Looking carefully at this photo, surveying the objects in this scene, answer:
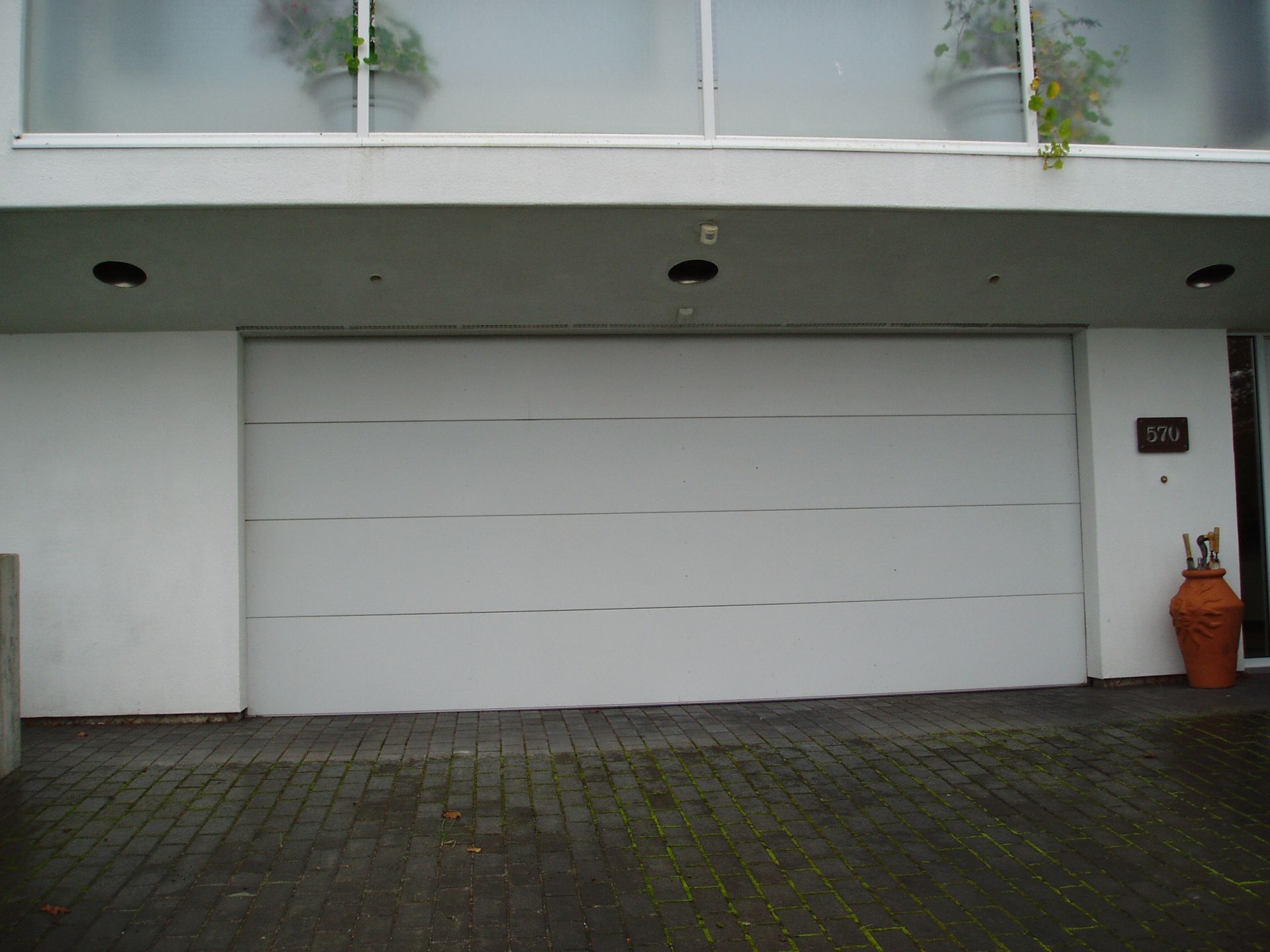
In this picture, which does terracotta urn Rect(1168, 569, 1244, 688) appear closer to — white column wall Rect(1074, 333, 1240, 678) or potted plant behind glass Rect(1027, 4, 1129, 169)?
white column wall Rect(1074, 333, 1240, 678)

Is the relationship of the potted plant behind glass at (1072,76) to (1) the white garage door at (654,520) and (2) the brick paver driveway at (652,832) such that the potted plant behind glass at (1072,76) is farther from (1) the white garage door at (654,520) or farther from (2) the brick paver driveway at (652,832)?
(2) the brick paver driveway at (652,832)

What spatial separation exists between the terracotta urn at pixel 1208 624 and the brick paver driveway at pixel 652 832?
503mm

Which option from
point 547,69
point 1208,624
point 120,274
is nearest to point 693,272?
point 547,69

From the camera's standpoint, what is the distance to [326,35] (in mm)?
5105

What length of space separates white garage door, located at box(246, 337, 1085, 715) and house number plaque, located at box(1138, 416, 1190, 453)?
499mm

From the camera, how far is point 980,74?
17.8ft

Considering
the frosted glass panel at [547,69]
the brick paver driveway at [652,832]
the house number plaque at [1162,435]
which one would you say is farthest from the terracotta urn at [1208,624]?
the frosted glass panel at [547,69]

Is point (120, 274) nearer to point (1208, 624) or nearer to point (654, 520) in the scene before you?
point (654, 520)

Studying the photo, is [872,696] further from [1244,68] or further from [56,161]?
[56,161]

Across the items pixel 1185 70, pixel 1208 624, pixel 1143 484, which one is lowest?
pixel 1208 624

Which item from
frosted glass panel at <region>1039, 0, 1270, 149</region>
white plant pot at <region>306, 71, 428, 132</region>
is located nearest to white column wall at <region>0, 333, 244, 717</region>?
white plant pot at <region>306, 71, 428, 132</region>

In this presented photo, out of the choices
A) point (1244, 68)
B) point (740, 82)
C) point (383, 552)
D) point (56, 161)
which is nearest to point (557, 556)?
point (383, 552)

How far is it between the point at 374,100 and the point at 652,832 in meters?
4.31

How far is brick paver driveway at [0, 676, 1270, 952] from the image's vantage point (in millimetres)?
3256
